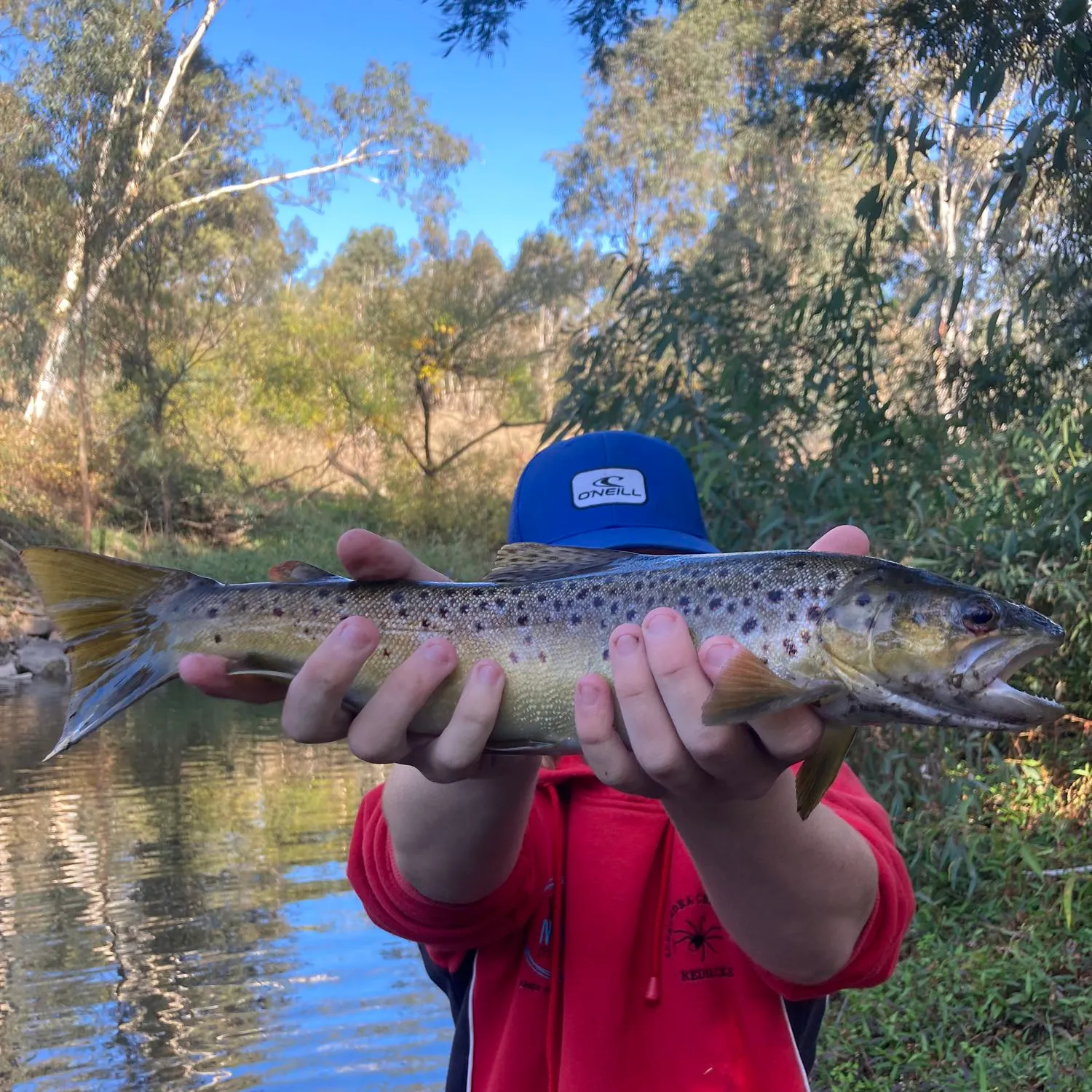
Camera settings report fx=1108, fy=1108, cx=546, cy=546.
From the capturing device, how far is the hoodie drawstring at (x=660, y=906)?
2197 millimetres

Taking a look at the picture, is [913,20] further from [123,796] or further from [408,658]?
[123,796]

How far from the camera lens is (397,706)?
2012 millimetres

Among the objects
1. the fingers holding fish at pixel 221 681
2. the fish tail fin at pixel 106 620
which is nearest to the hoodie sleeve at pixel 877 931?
the fingers holding fish at pixel 221 681

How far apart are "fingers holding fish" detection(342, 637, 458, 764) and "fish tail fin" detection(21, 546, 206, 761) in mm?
454

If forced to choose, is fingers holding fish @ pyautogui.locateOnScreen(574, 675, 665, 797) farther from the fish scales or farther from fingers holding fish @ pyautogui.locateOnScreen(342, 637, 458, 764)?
fingers holding fish @ pyautogui.locateOnScreen(342, 637, 458, 764)

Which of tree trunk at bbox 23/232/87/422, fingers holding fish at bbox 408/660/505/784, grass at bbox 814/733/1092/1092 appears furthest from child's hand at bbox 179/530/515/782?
tree trunk at bbox 23/232/87/422

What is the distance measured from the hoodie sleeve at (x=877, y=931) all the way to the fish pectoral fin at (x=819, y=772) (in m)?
0.36

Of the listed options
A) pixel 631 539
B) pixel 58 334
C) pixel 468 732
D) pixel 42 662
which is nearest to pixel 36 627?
pixel 42 662

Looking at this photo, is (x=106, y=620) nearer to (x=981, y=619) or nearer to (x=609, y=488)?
(x=609, y=488)

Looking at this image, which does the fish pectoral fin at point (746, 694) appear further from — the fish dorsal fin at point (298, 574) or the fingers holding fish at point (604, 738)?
the fish dorsal fin at point (298, 574)

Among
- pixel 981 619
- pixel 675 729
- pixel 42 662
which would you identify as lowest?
pixel 42 662

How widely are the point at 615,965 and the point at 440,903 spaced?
14.7 inches

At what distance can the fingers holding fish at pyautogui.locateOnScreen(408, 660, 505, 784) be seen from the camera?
1.97m

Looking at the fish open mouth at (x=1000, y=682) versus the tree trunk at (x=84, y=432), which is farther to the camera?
the tree trunk at (x=84, y=432)
